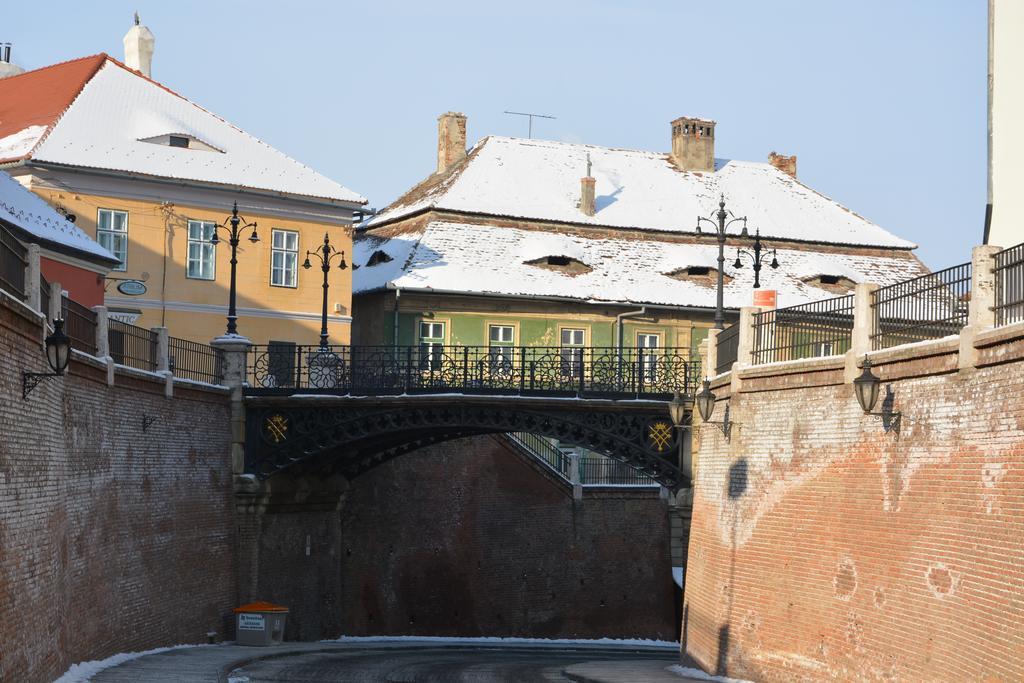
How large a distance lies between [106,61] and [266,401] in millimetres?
16440

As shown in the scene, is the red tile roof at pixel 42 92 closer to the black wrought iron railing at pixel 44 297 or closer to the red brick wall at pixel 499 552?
the red brick wall at pixel 499 552

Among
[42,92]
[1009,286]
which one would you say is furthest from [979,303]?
[42,92]

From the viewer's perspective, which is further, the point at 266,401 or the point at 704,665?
the point at 266,401

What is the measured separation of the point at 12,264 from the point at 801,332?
13.0 metres

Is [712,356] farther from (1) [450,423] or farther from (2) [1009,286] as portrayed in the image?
(2) [1009,286]

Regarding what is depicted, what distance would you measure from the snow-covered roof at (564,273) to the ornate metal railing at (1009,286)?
32.1 meters

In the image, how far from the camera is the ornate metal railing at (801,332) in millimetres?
26203

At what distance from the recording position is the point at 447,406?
122 feet

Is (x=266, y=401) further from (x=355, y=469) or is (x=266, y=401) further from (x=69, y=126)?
(x=69, y=126)

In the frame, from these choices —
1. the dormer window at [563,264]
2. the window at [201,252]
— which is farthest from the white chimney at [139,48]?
the dormer window at [563,264]

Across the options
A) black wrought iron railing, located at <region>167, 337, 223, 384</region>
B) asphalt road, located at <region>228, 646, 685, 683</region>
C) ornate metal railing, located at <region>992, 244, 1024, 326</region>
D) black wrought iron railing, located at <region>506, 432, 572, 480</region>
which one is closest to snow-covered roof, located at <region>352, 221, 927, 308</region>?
black wrought iron railing, located at <region>506, 432, 572, 480</region>

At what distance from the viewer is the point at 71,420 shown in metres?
25.1

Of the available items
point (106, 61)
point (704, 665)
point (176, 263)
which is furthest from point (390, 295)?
point (704, 665)

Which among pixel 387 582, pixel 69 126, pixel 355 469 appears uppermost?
pixel 69 126
